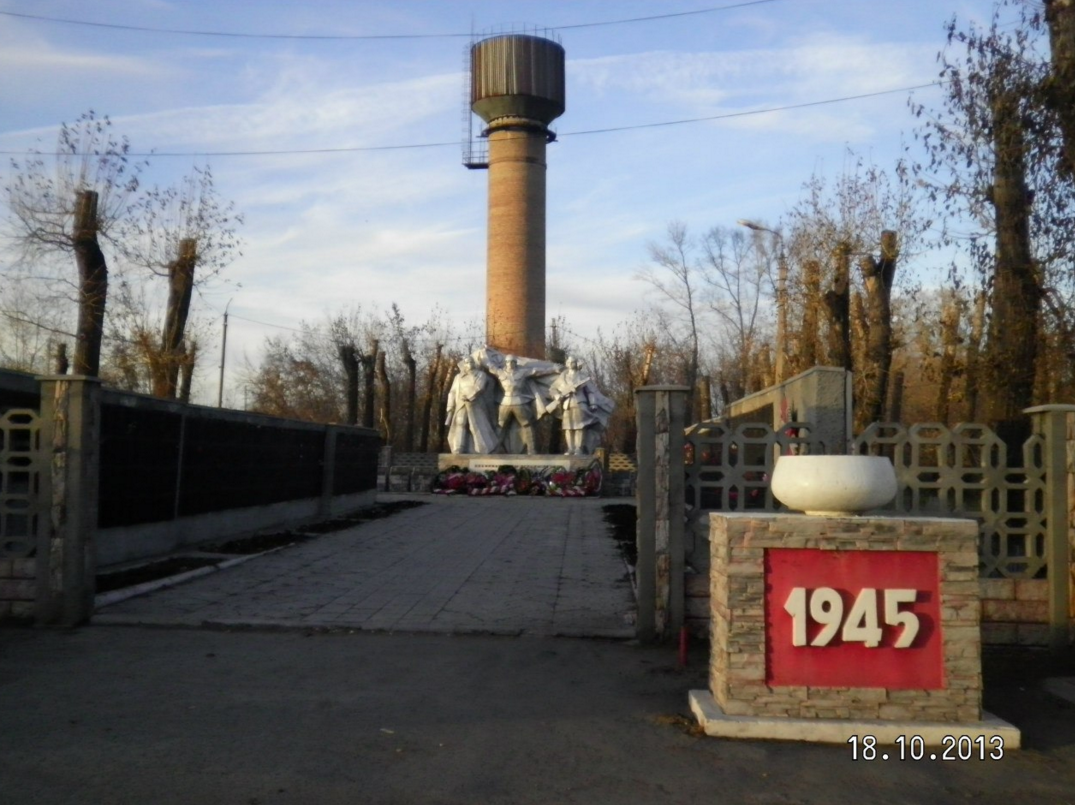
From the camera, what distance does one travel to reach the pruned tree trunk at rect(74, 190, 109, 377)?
20.2 m

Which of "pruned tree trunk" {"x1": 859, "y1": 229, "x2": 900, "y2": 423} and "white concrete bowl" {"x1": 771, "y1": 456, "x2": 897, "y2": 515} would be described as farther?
"pruned tree trunk" {"x1": 859, "y1": 229, "x2": 900, "y2": 423}

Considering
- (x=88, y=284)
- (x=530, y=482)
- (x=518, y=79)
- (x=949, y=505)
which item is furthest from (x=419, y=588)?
(x=518, y=79)

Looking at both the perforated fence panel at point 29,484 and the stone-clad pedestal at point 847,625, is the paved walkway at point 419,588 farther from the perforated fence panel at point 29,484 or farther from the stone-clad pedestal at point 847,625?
the stone-clad pedestal at point 847,625

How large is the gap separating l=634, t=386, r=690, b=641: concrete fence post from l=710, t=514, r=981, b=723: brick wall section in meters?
2.24

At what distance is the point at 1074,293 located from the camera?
12.6m

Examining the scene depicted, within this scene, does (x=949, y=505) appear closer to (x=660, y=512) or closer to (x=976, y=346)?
(x=660, y=512)

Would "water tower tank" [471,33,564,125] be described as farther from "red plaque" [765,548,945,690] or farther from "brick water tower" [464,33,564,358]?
"red plaque" [765,548,945,690]

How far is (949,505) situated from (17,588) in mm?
7727

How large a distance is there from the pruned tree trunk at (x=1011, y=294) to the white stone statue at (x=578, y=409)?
896 inches

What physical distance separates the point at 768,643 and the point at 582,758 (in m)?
1.28

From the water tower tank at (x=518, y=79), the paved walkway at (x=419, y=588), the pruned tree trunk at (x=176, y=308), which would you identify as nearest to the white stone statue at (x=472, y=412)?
the pruned tree trunk at (x=176, y=308)

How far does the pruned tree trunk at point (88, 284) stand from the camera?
794 inches

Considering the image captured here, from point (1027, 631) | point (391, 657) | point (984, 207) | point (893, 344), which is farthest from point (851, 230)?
point (391, 657)
